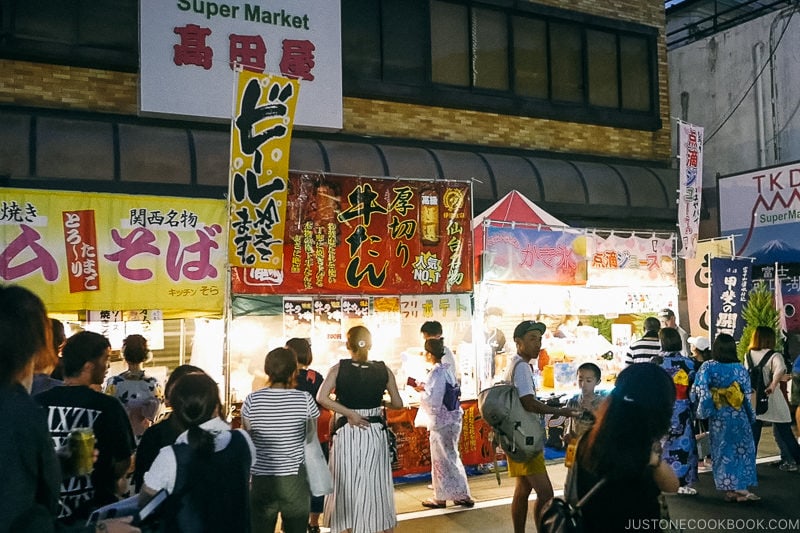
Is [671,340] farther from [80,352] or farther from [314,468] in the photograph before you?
[80,352]

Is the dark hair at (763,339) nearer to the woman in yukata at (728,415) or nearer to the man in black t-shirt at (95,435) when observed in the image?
the woman in yukata at (728,415)

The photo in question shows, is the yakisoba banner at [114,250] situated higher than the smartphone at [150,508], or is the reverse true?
the yakisoba banner at [114,250]

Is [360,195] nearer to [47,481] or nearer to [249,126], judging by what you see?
[249,126]

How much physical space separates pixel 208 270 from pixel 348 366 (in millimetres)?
2983

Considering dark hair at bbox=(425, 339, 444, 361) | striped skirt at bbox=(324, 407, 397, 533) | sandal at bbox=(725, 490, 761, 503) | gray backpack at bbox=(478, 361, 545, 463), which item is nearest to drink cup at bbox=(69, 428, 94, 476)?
striped skirt at bbox=(324, 407, 397, 533)

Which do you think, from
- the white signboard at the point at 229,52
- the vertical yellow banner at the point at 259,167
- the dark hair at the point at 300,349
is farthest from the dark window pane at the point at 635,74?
the dark hair at the point at 300,349

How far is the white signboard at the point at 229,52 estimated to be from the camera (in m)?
9.60

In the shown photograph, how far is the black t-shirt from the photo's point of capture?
3.62m

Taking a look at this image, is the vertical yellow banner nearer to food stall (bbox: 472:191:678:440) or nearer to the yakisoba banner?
the yakisoba banner

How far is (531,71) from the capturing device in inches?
516

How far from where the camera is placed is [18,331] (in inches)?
97.0

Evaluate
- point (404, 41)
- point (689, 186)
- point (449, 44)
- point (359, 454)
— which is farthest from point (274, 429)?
point (689, 186)

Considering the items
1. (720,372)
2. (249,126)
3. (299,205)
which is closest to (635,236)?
(720,372)

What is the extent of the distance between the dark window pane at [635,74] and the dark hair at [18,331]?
1335 cm
